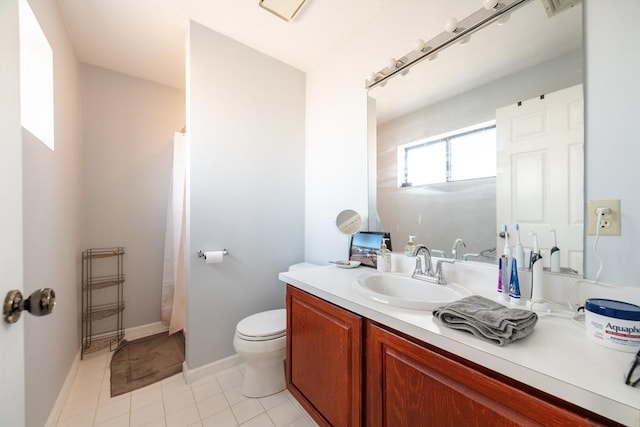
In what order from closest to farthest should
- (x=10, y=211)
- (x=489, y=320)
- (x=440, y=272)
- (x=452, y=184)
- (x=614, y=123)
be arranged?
1. (x=10, y=211)
2. (x=489, y=320)
3. (x=614, y=123)
4. (x=440, y=272)
5. (x=452, y=184)

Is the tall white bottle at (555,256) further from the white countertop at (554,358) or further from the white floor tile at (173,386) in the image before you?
the white floor tile at (173,386)

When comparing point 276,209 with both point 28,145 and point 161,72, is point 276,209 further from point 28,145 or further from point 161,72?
point 161,72

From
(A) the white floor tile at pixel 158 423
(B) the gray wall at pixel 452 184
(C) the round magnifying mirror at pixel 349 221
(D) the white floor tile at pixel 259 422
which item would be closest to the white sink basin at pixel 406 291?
(B) the gray wall at pixel 452 184

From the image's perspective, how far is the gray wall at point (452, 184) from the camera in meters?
0.98

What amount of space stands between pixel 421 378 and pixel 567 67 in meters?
1.27

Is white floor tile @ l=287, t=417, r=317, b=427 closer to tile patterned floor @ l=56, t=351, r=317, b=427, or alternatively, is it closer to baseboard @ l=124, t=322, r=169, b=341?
tile patterned floor @ l=56, t=351, r=317, b=427

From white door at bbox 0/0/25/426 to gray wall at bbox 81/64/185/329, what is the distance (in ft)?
6.54

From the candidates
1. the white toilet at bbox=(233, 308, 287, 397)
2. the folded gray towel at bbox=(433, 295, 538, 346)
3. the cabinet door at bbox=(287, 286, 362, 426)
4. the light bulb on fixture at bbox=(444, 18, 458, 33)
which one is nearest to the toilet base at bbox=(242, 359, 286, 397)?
the white toilet at bbox=(233, 308, 287, 397)

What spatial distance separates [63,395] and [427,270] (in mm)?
2312

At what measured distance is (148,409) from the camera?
56.2 inches

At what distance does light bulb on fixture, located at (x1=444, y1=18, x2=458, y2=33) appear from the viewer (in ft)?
3.81

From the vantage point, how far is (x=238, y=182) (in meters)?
1.91

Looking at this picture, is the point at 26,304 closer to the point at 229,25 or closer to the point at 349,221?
the point at 349,221

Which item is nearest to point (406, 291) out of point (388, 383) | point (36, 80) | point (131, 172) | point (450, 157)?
point (388, 383)
